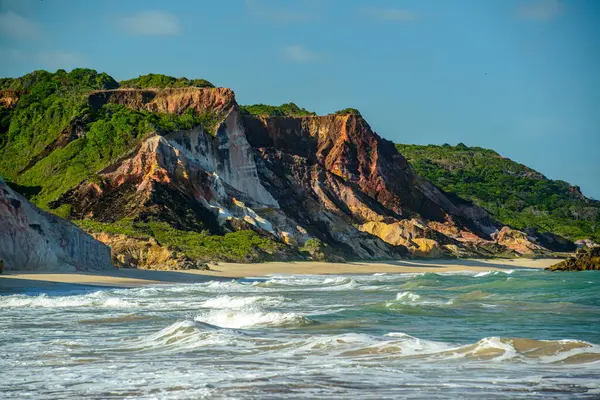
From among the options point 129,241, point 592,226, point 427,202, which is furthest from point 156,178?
point 592,226

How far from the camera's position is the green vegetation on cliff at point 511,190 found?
12288cm

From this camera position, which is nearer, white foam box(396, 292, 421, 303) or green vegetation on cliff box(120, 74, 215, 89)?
white foam box(396, 292, 421, 303)

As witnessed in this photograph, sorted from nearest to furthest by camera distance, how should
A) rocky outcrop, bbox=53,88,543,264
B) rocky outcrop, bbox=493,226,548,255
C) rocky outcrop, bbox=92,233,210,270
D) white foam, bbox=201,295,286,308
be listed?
1. white foam, bbox=201,295,286,308
2. rocky outcrop, bbox=92,233,210,270
3. rocky outcrop, bbox=53,88,543,264
4. rocky outcrop, bbox=493,226,548,255

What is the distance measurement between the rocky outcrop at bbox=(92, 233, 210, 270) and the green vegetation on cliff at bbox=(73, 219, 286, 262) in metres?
3.02

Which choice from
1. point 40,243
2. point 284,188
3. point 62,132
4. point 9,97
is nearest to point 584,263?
point 40,243

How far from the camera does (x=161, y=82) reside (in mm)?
97250

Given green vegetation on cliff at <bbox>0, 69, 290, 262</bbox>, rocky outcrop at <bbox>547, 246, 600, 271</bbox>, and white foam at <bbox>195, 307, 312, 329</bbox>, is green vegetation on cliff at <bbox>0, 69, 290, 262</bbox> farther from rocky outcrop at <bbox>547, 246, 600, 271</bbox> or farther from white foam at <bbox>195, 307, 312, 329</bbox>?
white foam at <bbox>195, 307, 312, 329</bbox>

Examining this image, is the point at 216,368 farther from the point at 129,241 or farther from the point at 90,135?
the point at 90,135

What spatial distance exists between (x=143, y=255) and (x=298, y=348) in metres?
31.9

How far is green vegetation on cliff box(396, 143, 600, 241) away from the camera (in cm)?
12288

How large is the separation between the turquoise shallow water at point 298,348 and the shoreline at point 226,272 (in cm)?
509

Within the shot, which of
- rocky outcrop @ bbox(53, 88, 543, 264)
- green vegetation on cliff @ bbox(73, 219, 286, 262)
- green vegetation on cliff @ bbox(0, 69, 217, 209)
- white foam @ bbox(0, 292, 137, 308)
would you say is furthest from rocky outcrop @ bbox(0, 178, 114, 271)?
green vegetation on cliff @ bbox(0, 69, 217, 209)

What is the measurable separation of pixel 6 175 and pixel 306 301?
2108 inches

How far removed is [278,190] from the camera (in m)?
84.6
